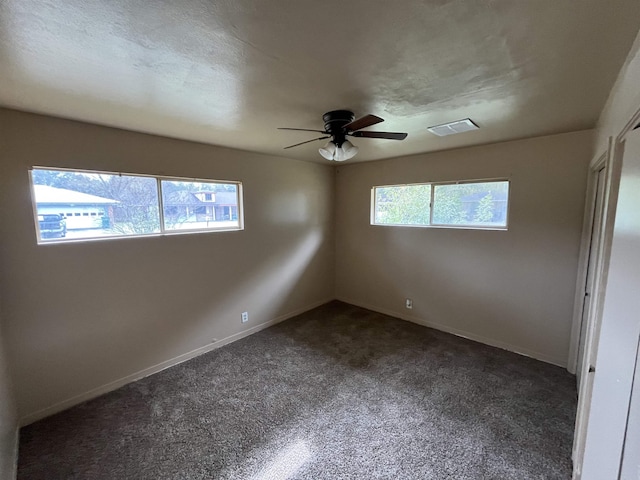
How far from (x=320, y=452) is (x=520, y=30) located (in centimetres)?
260

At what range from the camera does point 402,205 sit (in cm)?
409

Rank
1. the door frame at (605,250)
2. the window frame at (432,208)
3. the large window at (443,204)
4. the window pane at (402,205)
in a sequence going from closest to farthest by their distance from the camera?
1. the door frame at (605,250)
2. the window frame at (432,208)
3. the large window at (443,204)
4. the window pane at (402,205)

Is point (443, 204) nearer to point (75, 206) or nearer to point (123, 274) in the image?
point (123, 274)

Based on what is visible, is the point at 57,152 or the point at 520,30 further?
the point at 57,152

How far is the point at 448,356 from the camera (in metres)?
3.12

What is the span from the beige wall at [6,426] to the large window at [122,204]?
0.95 m

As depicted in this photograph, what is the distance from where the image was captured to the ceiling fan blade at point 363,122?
173 cm

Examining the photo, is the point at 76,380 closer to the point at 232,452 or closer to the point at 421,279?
the point at 232,452

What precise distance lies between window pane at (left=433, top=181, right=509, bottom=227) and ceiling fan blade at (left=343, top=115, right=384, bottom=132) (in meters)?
2.12

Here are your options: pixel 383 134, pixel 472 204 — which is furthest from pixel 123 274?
pixel 472 204

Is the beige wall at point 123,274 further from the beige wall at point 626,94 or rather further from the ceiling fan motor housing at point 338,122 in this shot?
the beige wall at point 626,94

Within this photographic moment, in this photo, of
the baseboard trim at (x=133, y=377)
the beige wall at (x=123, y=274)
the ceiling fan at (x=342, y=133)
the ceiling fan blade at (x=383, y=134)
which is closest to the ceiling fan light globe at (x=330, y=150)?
the ceiling fan at (x=342, y=133)

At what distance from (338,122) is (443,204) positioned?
2212mm

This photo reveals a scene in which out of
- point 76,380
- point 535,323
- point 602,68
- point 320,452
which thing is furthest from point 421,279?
point 76,380
